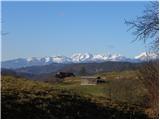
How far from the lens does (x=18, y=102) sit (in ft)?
45.3

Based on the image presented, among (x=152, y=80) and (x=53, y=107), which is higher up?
(x=152, y=80)

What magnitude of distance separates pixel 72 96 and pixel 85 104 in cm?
116

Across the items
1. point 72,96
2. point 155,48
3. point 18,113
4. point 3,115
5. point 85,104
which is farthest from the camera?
point 72,96

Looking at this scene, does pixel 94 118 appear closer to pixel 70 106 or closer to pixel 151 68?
pixel 70 106

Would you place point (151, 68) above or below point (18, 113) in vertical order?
above

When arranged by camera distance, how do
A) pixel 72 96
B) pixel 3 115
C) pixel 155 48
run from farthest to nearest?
1. pixel 72 96
2. pixel 155 48
3. pixel 3 115

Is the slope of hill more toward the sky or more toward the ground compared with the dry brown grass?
more toward the ground

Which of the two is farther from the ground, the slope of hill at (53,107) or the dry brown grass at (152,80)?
the dry brown grass at (152,80)

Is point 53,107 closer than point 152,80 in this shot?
Yes

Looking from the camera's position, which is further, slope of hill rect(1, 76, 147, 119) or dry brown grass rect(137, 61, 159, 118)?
dry brown grass rect(137, 61, 159, 118)

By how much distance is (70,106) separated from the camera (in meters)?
14.9

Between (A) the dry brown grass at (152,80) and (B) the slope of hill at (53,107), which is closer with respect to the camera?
(B) the slope of hill at (53,107)

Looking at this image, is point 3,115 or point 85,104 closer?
point 3,115

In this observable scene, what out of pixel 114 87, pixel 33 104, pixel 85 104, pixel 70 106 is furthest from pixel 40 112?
pixel 114 87
